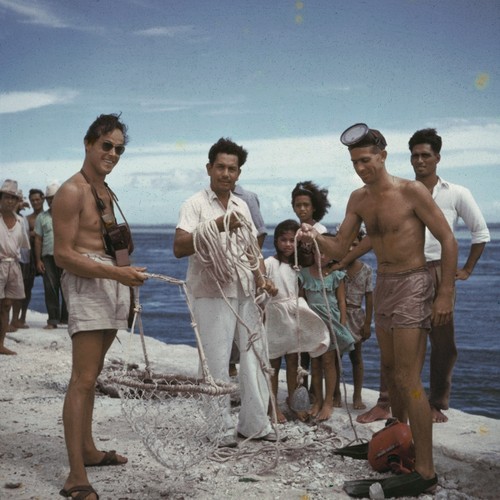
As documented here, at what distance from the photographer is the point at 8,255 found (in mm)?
8664

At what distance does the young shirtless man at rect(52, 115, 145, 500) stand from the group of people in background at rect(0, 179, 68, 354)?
4.74m

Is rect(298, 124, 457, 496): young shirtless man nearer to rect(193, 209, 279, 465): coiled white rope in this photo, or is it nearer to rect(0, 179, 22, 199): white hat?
rect(193, 209, 279, 465): coiled white rope

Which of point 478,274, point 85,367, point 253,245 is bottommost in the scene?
point 478,274

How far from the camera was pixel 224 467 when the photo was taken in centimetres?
461

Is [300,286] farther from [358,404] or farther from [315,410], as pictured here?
[358,404]

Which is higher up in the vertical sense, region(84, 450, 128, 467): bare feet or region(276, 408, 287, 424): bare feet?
region(84, 450, 128, 467): bare feet

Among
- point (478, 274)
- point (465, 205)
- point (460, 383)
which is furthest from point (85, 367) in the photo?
point (478, 274)

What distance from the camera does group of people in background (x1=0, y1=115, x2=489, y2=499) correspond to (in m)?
4.05

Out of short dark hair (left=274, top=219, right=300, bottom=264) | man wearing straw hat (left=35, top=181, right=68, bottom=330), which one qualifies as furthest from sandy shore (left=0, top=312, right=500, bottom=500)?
man wearing straw hat (left=35, top=181, right=68, bottom=330)

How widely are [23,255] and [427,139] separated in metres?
6.85

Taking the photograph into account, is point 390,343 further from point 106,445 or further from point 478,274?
point 478,274

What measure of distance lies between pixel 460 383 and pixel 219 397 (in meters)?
7.79

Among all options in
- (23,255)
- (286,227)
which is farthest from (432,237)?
(23,255)

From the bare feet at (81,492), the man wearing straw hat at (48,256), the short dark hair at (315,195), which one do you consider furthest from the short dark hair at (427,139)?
the man wearing straw hat at (48,256)
